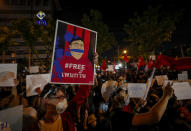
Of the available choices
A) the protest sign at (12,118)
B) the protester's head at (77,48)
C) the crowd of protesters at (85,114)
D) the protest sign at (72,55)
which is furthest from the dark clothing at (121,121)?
the protest sign at (12,118)

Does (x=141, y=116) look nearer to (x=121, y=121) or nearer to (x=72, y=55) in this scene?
(x=121, y=121)

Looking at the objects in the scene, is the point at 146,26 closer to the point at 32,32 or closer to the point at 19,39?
the point at 32,32

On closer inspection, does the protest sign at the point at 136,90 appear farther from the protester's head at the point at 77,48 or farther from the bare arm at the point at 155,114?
the protester's head at the point at 77,48

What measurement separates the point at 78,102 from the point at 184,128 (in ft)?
9.66

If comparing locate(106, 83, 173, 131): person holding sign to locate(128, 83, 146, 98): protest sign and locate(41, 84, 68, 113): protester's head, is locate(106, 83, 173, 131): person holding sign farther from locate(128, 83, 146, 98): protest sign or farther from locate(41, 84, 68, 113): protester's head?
locate(128, 83, 146, 98): protest sign

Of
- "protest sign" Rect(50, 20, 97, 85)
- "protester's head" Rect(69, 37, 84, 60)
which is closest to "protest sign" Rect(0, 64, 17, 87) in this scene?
"protest sign" Rect(50, 20, 97, 85)

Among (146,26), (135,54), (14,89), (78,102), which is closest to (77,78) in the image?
(78,102)

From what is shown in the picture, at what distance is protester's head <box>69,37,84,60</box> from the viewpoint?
6.68 feet

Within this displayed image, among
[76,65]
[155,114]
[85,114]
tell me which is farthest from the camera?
[85,114]

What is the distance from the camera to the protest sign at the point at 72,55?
73.5 inches

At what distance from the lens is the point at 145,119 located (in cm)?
157

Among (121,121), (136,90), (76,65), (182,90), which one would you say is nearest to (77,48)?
(76,65)

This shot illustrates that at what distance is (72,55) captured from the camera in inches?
79.6

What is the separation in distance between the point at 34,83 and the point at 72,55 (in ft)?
4.40
